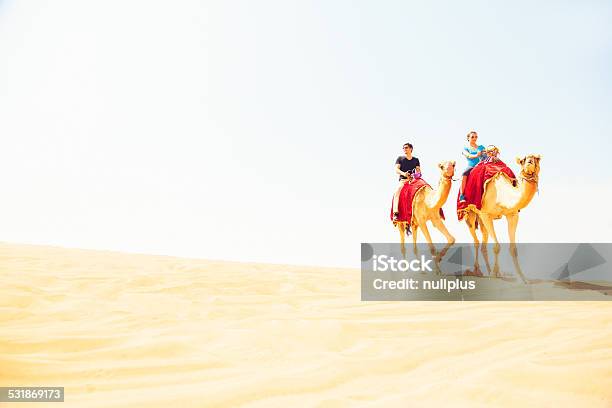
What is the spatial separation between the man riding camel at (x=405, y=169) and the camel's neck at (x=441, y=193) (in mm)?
1283

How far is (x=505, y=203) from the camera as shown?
27.6 ft

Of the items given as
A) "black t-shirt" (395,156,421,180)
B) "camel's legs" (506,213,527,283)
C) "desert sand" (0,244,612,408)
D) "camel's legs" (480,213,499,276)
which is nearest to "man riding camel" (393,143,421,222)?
"black t-shirt" (395,156,421,180)

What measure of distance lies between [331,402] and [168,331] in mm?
2207

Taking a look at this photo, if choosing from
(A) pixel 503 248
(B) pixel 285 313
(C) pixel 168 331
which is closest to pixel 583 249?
(A) pixel 503 248

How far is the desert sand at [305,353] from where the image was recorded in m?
2.31

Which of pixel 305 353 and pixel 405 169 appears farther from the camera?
pixel 405 169

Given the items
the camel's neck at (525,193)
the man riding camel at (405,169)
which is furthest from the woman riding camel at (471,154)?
the camel's neck at (525,193)

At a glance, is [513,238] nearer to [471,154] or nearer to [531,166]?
[531,166]

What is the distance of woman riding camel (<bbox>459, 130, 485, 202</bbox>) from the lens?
951cm

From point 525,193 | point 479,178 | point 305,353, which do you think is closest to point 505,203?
point 525,193

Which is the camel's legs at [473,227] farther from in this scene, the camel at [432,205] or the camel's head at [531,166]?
the camel's head at [531,166]

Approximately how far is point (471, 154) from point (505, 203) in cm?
161

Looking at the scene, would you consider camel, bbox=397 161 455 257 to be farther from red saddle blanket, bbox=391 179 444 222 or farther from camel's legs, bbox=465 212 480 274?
camel's legs, bbox=465 212 480 274

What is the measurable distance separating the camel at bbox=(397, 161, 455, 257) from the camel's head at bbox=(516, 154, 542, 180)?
3.69ft
